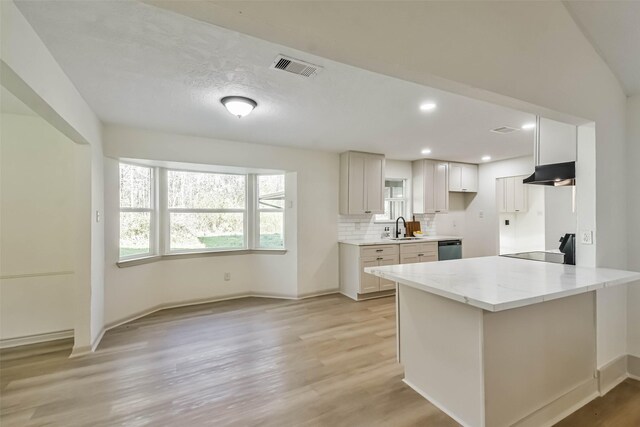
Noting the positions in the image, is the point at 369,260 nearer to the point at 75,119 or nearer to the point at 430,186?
the point at 430,186

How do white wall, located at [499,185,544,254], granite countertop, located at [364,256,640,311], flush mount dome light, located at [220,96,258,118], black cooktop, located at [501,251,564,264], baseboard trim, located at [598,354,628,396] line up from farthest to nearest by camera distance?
white wall, located at [499,185,544,254], flush mount dome light, located at [220,96,258,118], black cooktop, located at [501,251,564,264], baseboard trim, located at [598,354,628,396], granite countertop, located at [364,256,640,311]

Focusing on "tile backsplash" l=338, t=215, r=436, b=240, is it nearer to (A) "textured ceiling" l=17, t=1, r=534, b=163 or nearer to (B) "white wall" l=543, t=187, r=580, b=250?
(A) "textured ceiling" l=17, t=1, r=534, b=163

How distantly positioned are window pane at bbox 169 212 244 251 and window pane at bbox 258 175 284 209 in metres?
0.42

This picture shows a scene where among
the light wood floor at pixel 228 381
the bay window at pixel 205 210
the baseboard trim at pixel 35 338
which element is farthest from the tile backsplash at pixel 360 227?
the baseboard trim at pixel 35 338

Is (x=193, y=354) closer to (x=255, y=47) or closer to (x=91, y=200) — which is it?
(x=91, y=200)

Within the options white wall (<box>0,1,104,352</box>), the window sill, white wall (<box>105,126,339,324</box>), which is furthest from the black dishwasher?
white wall (<box>0,1,104,352</box>)

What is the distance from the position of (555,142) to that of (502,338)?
5.67 ft

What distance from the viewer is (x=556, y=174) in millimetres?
2234

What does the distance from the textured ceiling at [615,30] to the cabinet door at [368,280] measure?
326cm

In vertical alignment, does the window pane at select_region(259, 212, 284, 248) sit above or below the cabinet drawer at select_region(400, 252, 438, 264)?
above

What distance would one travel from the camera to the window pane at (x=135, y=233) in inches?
141

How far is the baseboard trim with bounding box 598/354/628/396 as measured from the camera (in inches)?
81.5

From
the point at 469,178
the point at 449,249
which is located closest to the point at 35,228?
the point at 449,249

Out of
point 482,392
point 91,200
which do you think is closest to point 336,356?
point 482,392
